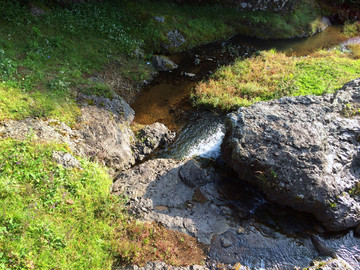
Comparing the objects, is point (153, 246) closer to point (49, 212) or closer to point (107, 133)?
point (49, 212)

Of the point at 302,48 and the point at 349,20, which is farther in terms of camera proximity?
the point at 349,20

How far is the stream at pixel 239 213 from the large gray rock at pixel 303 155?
0.60m

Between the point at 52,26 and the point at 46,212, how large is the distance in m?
14.8

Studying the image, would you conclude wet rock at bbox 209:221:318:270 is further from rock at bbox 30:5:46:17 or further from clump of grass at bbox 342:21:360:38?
clump of grass at bbox 342:21:360:38

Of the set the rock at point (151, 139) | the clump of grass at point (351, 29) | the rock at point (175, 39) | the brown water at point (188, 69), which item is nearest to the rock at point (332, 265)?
the rock at point (151, 139)

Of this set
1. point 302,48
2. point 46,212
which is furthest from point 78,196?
point 302,48

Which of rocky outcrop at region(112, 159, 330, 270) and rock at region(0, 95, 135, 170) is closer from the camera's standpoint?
rocky outcrop at region(112, 159, 330, 270)

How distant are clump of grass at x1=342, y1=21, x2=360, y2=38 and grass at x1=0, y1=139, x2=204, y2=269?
3144cm

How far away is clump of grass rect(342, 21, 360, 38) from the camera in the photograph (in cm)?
2876

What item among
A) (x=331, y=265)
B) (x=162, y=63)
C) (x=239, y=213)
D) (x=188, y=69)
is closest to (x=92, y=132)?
(x=239, y=213)

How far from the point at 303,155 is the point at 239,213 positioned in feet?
10.7

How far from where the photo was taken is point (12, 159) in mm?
8453

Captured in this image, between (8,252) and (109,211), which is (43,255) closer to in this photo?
(8,252)

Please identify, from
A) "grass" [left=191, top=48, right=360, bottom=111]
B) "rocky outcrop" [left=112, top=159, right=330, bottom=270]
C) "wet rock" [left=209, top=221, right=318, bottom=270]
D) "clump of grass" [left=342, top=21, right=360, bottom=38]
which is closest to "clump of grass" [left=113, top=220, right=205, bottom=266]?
"rocky outcrop" [left=112, top=159, right=330, bottom=270]
